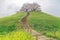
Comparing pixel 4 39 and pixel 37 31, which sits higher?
pixel 4 39

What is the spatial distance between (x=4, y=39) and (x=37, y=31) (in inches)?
323

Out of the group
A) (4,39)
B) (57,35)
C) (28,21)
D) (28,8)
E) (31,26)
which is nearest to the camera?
(4,39)

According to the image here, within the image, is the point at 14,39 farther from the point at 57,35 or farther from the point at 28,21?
the point at 28,21

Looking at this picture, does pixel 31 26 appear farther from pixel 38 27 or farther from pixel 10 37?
pixel 10 37

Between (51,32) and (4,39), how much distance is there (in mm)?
7199

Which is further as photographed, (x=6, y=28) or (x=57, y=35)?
(x=6, y=28)

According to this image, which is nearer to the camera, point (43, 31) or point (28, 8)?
point (43, 31)

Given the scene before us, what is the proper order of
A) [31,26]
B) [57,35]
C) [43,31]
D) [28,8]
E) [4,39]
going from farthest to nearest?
1. [28,8]
2. [31,26]
3. [43,31]
4. [57,35]
5. [4,39]

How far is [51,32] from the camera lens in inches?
630

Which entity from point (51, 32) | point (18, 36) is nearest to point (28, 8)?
point (51, 32)

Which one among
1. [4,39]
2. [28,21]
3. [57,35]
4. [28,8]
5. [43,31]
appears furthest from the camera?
[28,8]

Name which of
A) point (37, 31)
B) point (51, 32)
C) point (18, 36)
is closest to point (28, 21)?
point (37, 31)

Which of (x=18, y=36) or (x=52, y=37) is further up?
(x=18, y=36)

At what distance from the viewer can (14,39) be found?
920 centimetres
